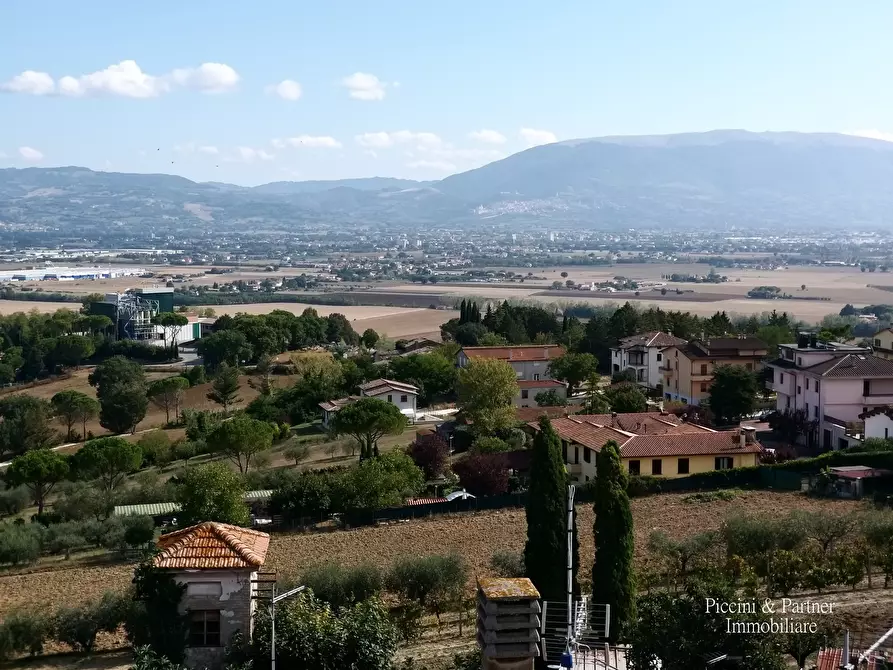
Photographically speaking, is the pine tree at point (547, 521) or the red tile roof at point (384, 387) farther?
the red tile roof at point (384, 387)

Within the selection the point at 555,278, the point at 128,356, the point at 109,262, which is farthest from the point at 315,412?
the point at 109,262

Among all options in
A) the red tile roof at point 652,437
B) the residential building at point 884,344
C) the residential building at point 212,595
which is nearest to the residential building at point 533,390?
the red tile roof at point 652,437

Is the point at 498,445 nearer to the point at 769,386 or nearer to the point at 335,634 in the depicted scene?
the point at 769,386

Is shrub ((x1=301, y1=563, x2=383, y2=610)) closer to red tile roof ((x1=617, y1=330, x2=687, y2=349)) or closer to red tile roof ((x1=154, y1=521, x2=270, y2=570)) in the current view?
red tile roof ((x1=154, y1=521, x2=270, y2=570))

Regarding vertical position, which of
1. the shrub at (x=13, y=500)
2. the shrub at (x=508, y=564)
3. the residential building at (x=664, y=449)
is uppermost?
the shrub at (x=508, y=564)

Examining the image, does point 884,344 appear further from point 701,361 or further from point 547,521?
point 547,521

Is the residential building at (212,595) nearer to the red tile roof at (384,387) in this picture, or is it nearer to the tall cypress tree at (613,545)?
the tall cypress tree at (613,545)

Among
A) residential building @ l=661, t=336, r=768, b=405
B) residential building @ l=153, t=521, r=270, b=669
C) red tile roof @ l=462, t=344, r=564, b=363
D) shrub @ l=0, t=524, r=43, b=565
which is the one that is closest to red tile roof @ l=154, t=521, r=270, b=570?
residential building @ l=153, t=521, r=270, b=669
